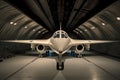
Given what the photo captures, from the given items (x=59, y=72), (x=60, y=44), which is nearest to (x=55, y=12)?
(x=60, y=44)

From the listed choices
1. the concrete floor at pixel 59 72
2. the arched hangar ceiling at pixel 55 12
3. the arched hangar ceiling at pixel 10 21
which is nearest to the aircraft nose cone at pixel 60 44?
the concrete floor at pixel 59 72

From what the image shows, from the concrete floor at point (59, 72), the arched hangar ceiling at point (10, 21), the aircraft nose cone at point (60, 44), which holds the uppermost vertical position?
the arched hangar ceiling at point (10, 21)

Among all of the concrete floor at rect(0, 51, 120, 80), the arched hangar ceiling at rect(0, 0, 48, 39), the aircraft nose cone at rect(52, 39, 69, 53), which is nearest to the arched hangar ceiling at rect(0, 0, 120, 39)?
the arched hangar ceiling at rect(0, 0, 48, 39)

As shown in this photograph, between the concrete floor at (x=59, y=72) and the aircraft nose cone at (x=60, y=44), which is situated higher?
the aircraft nose cone at (x=60, y=44)

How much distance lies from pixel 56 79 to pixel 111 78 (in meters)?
2.98

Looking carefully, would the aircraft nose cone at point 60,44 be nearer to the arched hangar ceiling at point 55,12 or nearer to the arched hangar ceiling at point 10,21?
the arched hangar ceiling at point 55,12

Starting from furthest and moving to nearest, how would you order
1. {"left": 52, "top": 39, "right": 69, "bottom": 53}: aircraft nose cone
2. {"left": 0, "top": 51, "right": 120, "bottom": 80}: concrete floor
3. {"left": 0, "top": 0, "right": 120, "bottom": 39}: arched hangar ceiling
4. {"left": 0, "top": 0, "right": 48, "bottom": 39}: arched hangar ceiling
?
{"left": 52, "top": 39, "right": 69, "bottom": 53}: aircraft nose cone
{"left": 0, "top": 0, "right": 48, "bottom": 39}: arched hangar ceiling
{"left": 0, "top": 0, "right": 120, "bottom": 39}: arched hangar ceiling
{"left": 0, "top": 51, "right": 120, "bottom": 80}: concrete floor

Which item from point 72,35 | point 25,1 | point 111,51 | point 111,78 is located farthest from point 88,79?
point 72,35

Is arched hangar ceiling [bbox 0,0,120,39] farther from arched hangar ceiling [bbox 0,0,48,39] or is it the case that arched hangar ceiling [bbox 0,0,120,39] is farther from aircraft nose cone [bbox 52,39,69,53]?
aircraft nose cone [bbox 52,39,69,53]

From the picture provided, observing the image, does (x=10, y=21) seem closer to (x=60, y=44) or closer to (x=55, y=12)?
(x=55, y=12)

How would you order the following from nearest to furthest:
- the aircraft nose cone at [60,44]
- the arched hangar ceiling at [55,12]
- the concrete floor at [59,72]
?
the concrete floor at [59,72] → the arched hangar ceiling at [55,12] → the aircraft nose cone at [60,44]

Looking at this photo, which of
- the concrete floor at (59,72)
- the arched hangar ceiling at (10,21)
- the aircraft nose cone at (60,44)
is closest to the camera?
the concrete floor at (59,72)

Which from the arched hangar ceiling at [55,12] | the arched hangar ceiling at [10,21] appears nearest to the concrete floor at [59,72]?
the arched hangar ceiling at [10,21]

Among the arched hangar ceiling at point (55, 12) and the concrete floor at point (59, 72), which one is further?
the arched hangar ceiling at point (55, 12)
